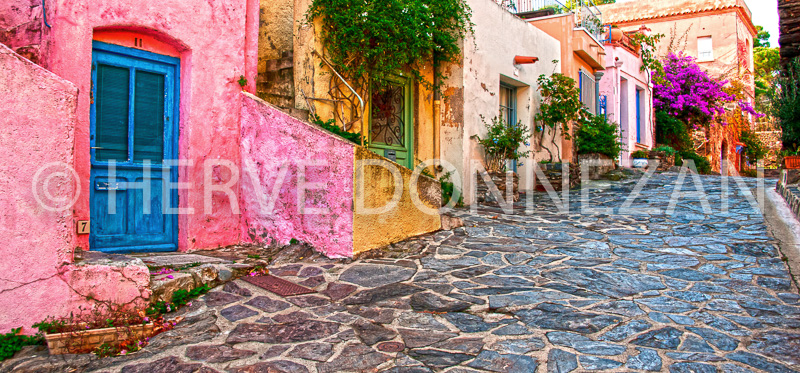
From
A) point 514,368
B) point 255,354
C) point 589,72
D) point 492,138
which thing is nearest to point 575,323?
point 514,368

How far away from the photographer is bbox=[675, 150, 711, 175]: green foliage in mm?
17506

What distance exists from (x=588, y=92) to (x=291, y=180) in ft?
35.4

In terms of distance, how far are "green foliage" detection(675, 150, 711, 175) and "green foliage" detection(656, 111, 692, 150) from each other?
0.57m

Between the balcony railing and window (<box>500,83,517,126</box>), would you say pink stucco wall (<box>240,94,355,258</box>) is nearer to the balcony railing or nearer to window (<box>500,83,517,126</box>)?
window (<box>500,83,517,126</box>)

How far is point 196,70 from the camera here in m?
5.63

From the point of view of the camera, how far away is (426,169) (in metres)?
9.04

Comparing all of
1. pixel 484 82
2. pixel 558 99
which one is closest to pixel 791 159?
pixel 558 99

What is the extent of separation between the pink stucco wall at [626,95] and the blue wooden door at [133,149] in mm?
12499

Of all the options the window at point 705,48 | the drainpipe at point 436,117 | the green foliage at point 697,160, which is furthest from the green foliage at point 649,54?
the drainpipe at point 436,117

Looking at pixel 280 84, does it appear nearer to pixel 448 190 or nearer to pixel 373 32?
pixel 373 32

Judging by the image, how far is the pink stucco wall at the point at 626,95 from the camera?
Answer: 15.5 m

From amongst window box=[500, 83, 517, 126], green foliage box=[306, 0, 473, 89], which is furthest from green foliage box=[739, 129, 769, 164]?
green foliage box=[306, 0, 473, 89]

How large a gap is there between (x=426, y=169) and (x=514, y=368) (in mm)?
6057

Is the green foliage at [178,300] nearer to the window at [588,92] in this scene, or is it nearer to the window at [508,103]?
the window at [508,103]
